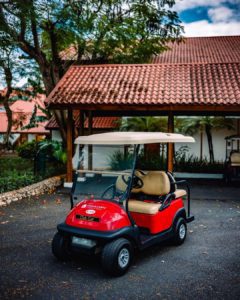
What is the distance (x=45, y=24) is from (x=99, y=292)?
1209 cm

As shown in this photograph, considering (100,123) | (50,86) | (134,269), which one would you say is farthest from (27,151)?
(134,269)

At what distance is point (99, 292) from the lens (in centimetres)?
397

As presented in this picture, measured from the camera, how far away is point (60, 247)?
4797 millimetres

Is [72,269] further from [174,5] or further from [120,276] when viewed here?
[174,5]

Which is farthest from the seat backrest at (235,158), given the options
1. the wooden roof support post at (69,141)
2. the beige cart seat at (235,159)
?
the wooden roof support post at (69,141)

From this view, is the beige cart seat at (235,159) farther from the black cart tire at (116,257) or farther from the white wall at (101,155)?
the black cart tire at (116,257)

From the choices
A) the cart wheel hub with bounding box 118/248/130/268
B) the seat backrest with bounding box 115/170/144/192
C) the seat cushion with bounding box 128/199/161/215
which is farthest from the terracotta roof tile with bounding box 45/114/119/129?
the cart wheel hub with bounding box 118/248/130/268

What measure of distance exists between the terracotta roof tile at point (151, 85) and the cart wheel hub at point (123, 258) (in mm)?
6342

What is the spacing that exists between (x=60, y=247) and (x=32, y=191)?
18.0ft

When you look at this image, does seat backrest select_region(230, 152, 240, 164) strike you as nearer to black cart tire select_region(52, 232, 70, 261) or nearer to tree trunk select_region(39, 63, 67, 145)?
tree trunk select_region(39, 63, 67, 145)

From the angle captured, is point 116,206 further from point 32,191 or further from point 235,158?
point 235,158

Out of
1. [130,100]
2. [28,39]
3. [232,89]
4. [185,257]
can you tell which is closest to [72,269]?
[185,257]

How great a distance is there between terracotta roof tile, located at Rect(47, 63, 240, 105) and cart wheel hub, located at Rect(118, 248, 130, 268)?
20.8 feet

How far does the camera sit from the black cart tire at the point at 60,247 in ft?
15.8
